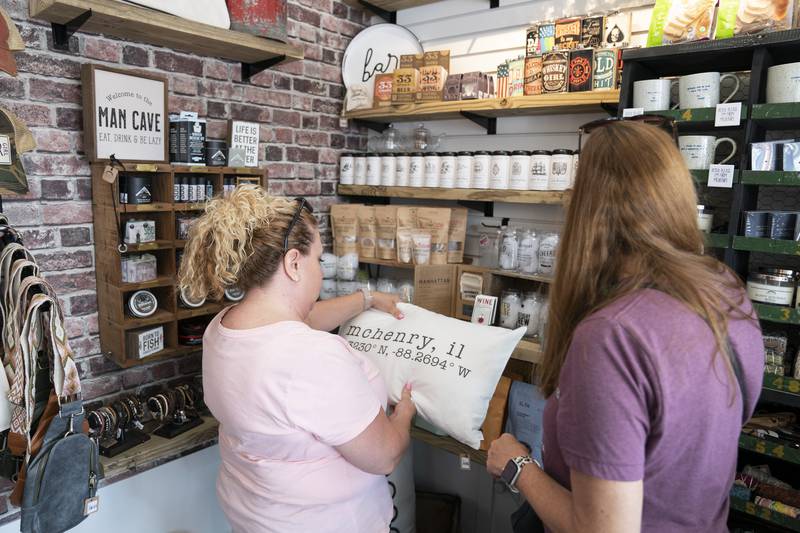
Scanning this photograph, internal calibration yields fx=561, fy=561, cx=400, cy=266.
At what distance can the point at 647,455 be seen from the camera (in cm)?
86

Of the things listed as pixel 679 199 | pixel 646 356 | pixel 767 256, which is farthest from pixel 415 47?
pixel 646 356

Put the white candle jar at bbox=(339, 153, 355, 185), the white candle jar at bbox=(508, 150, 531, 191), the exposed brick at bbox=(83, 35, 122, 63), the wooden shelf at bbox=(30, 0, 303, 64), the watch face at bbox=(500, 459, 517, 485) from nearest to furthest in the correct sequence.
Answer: the watch face at bbox=(500, 459, 517, 485)
the wooden shelf at bbox=(30, 0, 303, 64)
the exposed brick at bbox=(83, 35, 122, 63)
the white candle jar at bbox=(508, 150, 531, 191)
the white candle jar at bbox=(339, 153, 355, 185)

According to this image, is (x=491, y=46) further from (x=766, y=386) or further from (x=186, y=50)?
(x=766, y=386)

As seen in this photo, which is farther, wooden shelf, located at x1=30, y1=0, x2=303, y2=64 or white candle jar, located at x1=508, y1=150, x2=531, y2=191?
white candle jar, located at x1=508, y1=150, x2=531, y2=191

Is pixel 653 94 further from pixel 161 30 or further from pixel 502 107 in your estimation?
pixel 161 30

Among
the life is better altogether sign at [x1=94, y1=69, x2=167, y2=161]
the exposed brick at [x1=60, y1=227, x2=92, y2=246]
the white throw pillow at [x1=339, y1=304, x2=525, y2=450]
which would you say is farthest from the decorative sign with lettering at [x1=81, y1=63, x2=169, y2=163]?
the white throw pillow at [x1=339, y1=304, x2=525, y2=450]

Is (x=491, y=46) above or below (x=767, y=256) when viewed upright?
above

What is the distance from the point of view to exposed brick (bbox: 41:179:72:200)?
76.8 inches

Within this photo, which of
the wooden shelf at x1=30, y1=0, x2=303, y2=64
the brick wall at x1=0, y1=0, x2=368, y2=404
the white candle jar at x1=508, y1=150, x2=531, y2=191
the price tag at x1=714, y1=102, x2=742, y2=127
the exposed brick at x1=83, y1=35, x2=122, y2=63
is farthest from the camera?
the white candle jar at x1=508, y1=150, x2=531, y2=191

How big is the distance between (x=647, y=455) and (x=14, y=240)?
1.65 m

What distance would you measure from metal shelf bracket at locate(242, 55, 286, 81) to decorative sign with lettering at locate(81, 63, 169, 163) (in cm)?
46

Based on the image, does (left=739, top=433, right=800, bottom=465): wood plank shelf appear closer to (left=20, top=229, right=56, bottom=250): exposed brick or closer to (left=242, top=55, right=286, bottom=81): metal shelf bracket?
(left=242, top=55, right=286, bottom=81): metal shelf bracket

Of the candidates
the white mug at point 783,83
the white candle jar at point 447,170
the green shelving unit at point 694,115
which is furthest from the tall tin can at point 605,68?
the white candle jar at point 447,170

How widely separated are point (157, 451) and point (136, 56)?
1.51 m
